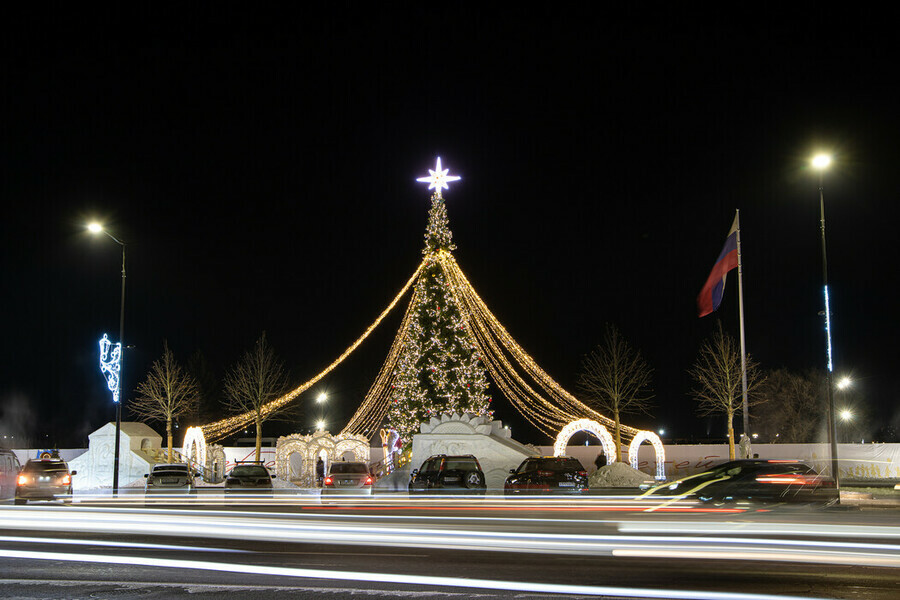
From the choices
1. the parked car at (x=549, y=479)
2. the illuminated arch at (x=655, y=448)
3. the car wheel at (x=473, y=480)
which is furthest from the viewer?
the illuminated arch at (x=655, y=448)

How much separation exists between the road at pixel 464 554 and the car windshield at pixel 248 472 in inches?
380

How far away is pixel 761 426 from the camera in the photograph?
7144 centimetres

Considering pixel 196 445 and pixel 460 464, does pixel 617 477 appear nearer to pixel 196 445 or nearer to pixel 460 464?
pixel 460 464

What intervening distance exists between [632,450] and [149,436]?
875 inches

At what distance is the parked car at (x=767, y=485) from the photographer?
47.3 feet

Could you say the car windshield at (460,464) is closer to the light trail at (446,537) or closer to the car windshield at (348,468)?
the car windshield at (348,468)

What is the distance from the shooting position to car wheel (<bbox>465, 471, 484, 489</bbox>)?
23.7 meters

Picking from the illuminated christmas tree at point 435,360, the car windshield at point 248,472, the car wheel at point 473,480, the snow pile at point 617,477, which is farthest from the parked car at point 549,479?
the illuminated christmas tree at point 435,360

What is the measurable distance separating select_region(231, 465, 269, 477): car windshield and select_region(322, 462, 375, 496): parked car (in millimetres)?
2249

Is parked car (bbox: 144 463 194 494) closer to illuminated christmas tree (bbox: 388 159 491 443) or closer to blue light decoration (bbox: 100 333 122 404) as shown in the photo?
blue light decoration (bbox: 100 333 122 404)

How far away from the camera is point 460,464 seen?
82.9 feet

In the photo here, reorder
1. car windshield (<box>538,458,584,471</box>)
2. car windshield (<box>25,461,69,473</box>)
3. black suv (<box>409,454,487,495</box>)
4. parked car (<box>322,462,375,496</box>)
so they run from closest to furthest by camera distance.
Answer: car windshield (<box>538,458,584,471</box>), black suv (<box>409,454,487,495</box>), car windshield (<box>25,461,69,473</box>), parked car (<box>322,462,375,496</box>)

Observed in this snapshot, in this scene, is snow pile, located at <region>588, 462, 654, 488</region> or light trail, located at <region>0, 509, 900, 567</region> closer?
light trail, located at <region>0, 509, 900, 567</region>

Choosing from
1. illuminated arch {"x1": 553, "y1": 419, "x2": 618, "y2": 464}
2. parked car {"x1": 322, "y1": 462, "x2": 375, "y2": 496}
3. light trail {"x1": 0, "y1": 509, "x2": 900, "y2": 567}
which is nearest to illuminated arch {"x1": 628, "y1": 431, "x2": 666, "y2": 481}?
illuminated arch {"x1": 553, "y1": 419, "x2": 618, "y2": 464}
